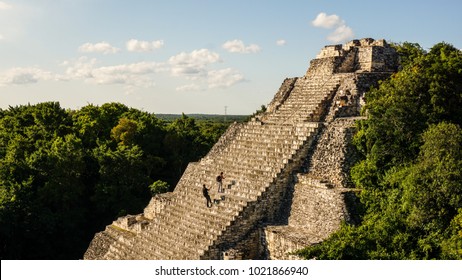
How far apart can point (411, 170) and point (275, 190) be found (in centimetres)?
363

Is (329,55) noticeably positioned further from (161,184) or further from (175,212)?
(161,184)

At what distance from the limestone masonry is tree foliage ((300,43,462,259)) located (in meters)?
0.72

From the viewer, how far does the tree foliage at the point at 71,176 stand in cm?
1941

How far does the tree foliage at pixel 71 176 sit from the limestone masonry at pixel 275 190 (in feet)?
16.4

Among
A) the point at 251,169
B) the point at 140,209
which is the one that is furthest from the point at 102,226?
the point at 251,169

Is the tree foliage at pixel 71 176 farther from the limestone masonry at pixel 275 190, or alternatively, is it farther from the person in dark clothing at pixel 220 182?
the person in dark clothing at pixel 220 182

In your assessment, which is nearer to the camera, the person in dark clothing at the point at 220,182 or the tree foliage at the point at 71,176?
the person in dark clothing at the point at 220,182

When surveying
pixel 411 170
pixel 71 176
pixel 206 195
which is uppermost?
pixel 411 170

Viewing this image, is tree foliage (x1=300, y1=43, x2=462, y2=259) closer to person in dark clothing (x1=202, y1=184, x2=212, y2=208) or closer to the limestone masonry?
the limestone masonry

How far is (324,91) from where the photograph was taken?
1552cm

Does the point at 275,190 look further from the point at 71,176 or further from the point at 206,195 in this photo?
the point at 71,176

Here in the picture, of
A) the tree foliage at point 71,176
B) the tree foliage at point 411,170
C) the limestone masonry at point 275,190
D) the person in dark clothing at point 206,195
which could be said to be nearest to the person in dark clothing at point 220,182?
the limestone masonry at point 275,190

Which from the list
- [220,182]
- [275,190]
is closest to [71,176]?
[220,182]

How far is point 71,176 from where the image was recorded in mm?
22312
